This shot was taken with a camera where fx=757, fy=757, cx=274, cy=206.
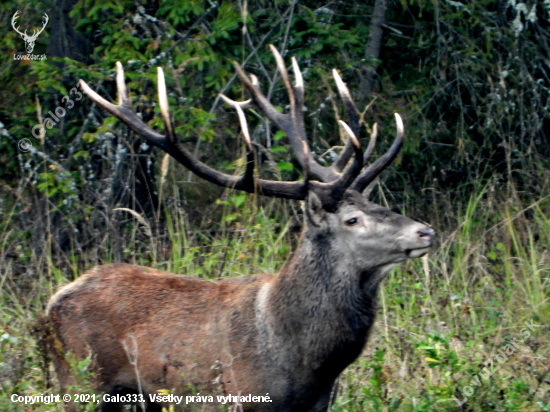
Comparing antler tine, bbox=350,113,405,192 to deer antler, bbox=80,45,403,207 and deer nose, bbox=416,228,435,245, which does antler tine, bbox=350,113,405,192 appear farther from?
deer nose, bbox=416,228,435,245

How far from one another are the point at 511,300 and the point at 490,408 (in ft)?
5.27

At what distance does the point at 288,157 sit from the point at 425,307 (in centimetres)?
243

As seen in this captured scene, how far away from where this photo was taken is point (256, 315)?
4.09 meters

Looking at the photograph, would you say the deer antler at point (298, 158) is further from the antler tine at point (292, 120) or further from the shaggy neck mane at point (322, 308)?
the shaggy neck mane at point (322, 308)

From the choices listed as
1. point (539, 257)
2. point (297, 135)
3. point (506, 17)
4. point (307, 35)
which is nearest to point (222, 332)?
point (297, 135)

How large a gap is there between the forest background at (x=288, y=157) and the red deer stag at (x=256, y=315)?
50 cm

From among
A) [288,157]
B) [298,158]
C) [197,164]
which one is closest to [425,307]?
[298,158]

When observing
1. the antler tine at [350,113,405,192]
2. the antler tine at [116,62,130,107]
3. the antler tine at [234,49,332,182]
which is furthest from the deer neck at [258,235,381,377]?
the antler tine at [116,62,130,107]

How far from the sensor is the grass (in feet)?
14.1

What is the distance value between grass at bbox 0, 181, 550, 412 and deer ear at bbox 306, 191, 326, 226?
904 mm

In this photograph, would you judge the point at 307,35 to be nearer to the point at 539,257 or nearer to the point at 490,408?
the point at 539,257

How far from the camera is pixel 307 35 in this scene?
7.01m

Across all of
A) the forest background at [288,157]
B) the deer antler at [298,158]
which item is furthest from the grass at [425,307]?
the deer antler at [298,158]

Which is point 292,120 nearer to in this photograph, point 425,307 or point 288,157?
point 425,307
